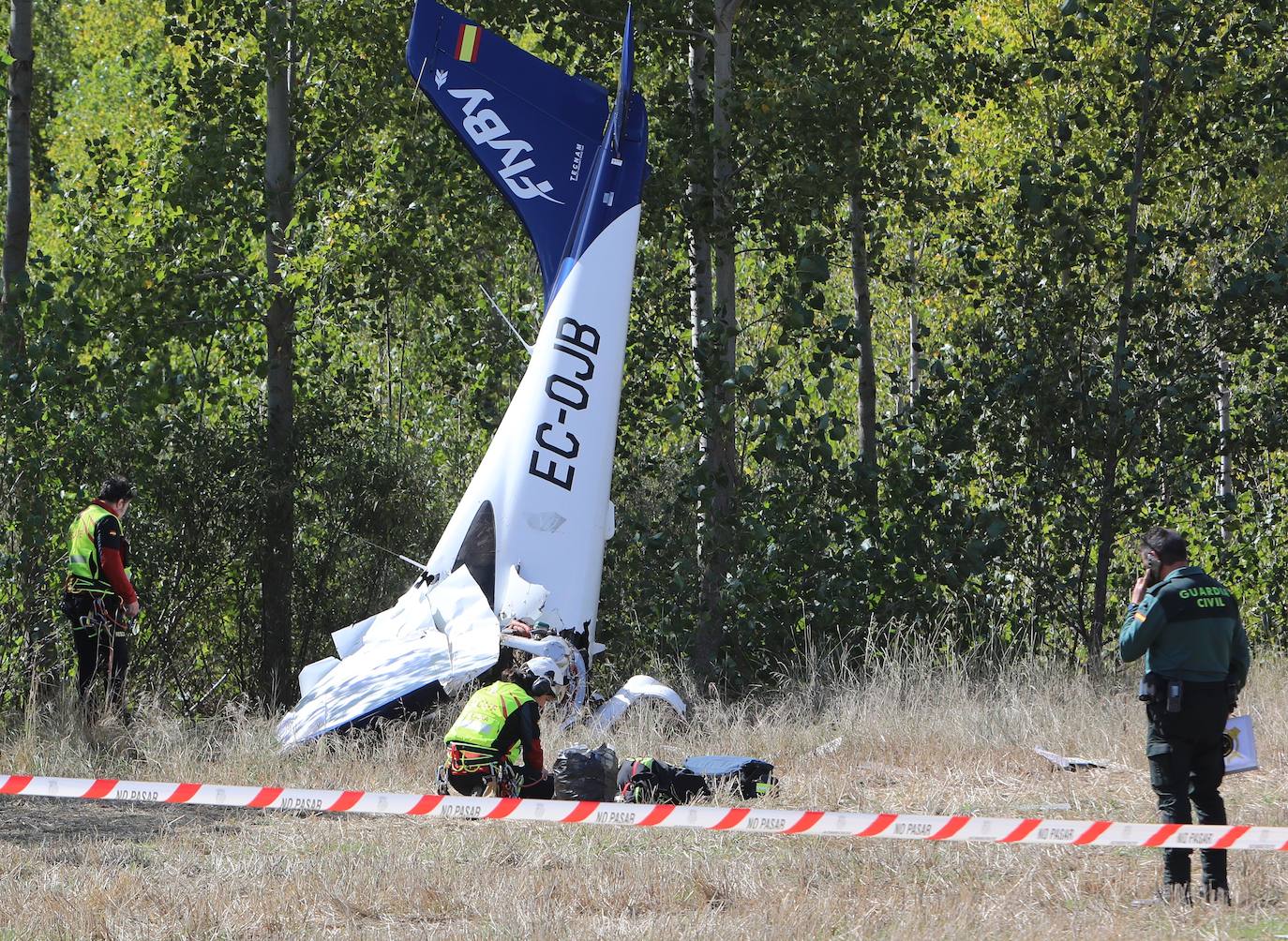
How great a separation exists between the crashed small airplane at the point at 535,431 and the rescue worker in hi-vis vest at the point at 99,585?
1302 millimetres

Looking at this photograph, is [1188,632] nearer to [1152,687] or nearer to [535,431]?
[1152,687]

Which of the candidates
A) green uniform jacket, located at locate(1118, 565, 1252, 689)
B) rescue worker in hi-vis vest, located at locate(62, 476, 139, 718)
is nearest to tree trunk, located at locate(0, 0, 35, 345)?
rescue worker in hi-vis vest, located at locate(62, 476, 139, 718)

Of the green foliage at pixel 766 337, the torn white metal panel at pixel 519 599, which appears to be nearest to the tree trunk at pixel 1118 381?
the green foliage at pixel 766 337

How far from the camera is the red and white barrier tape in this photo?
5680 millimetres

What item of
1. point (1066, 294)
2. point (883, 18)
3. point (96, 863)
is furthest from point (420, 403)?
point (96, 863)

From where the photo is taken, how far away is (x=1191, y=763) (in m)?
5.97

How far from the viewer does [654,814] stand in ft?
20.5

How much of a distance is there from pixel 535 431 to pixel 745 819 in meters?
5.37

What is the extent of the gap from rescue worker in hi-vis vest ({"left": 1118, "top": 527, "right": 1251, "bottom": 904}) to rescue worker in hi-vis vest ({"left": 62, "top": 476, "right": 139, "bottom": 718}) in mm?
6808

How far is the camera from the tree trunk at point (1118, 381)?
40.3 ft

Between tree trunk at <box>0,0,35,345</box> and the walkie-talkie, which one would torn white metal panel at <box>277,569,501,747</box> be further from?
the walkie-talkie

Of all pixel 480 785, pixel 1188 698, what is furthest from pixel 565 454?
pixel 1188 698

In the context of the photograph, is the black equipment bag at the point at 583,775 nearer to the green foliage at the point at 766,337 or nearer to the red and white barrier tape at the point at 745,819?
the red and white barrier tape at the point at 745,819

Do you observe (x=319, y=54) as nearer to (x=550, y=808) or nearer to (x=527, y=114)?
(x=527, y=114)
